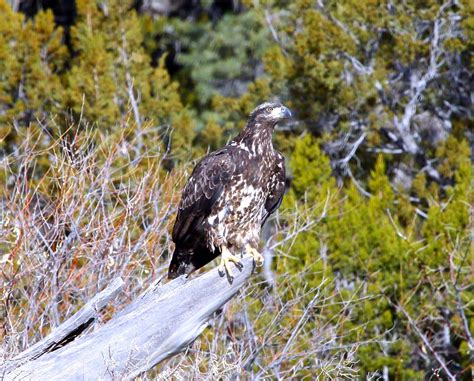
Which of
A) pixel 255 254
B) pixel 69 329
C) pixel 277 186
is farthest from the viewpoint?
pixel 277 186

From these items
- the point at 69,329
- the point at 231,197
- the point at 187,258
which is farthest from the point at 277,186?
the point at 69,329

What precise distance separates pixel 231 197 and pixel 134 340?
63.5 inches

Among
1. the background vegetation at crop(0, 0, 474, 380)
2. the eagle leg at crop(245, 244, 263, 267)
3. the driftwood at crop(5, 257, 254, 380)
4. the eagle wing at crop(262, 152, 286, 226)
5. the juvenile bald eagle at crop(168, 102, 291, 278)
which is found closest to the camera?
the driftwood at crop(5, 257, 254, 380)

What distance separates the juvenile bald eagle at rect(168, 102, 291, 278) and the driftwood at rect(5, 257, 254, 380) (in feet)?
3.20

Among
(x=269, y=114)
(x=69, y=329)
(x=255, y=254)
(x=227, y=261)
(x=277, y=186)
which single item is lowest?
(x=255, y=254)

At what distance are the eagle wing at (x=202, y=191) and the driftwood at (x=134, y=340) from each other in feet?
3.76

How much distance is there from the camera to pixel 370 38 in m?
18.7

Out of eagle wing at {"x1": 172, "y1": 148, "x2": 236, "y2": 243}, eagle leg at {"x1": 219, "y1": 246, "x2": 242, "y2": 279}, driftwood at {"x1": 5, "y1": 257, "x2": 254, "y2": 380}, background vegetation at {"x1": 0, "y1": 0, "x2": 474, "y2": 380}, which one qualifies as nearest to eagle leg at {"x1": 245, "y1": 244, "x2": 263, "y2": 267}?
eagle leg at {"x1": 219, "y1": 246, "x2": 242, "y2": 279}

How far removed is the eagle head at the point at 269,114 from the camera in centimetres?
852

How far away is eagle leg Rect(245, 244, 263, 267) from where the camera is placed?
8.05 m

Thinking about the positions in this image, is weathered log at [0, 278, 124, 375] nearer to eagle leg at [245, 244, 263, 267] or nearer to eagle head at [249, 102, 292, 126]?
eagle leg at [245, 244, 263, 267]

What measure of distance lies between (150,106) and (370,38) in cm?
376

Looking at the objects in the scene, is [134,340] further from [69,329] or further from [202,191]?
[202,191]

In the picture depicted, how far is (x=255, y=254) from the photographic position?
26.7 feet
